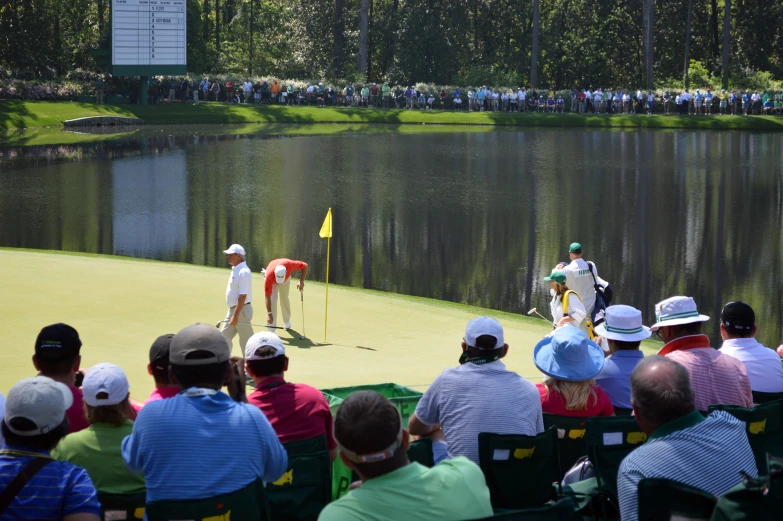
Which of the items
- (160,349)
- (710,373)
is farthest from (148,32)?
(710,373)

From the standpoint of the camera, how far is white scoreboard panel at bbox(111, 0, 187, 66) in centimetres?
5047

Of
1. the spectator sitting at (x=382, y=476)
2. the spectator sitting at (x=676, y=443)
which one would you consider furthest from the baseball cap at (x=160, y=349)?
the spectator sitting at (x=676, y=443)

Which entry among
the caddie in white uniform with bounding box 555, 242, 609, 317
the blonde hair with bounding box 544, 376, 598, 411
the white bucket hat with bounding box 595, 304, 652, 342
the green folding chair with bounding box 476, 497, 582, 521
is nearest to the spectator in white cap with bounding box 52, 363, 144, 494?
the green folding chair with bounding box 476, 497, 582, 521

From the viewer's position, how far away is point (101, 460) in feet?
15.7

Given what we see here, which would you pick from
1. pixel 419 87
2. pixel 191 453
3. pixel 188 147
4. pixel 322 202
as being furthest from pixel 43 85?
pixel 191 453

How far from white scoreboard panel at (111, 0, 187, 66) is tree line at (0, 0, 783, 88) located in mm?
11356

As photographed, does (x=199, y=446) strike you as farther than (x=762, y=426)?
No

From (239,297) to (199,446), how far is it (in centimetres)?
713

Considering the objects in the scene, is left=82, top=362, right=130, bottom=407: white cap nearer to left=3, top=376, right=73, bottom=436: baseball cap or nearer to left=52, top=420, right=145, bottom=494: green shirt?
left=52, top=420, right=145, bottom=494: green shirt

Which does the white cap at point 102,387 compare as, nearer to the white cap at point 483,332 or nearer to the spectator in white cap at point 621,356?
the white cap at point 483,332

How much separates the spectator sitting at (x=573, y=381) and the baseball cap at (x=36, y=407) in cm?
290

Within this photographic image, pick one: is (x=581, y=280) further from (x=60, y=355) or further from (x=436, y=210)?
(x=436, y=210)

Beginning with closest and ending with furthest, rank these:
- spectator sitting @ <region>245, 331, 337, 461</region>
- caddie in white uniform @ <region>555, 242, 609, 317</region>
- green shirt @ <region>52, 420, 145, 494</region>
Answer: green shirt @ <region>52, 420, 145, 494</region> < spectator sitting @ <region>245, 331, 337, 461</region> < caddie in white uniform @ <region>555, 242, 609, 317</region>

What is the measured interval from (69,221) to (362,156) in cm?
1633
